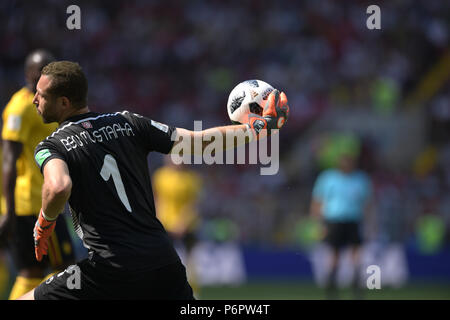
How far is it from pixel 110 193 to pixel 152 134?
0.45 meters

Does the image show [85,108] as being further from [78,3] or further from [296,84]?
[78,3]

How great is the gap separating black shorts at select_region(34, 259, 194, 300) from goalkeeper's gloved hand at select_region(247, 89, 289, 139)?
43.2 inches

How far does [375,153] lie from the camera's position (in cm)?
1714

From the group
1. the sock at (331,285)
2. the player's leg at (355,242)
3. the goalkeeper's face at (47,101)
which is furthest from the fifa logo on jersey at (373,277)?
the goalkeeper's face at (47,101)

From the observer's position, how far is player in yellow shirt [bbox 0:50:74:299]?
5.62 meters

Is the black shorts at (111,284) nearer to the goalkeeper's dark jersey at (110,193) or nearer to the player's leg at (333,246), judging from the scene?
the goalkeeper's dark jersey at (110,193)

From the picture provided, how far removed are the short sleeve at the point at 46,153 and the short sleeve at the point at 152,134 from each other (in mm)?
487

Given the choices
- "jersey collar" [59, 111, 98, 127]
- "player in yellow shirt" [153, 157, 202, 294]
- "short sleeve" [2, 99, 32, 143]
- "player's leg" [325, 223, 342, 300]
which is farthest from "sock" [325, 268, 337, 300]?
"jersey collar" [59, 111, 98, 127]

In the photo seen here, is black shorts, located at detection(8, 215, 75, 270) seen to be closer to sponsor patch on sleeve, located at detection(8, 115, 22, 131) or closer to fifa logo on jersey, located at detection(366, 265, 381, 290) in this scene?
sponsor patch on sleeve, located at detection(8, 115, 22, 131)

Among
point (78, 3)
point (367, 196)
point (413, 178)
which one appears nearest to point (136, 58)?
point (78, 3)

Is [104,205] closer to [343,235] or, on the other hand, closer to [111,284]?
[111,284]

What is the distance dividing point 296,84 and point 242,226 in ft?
17.2

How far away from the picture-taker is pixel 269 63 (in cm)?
1855

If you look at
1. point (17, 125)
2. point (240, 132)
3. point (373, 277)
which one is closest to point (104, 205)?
point (240, 132)
